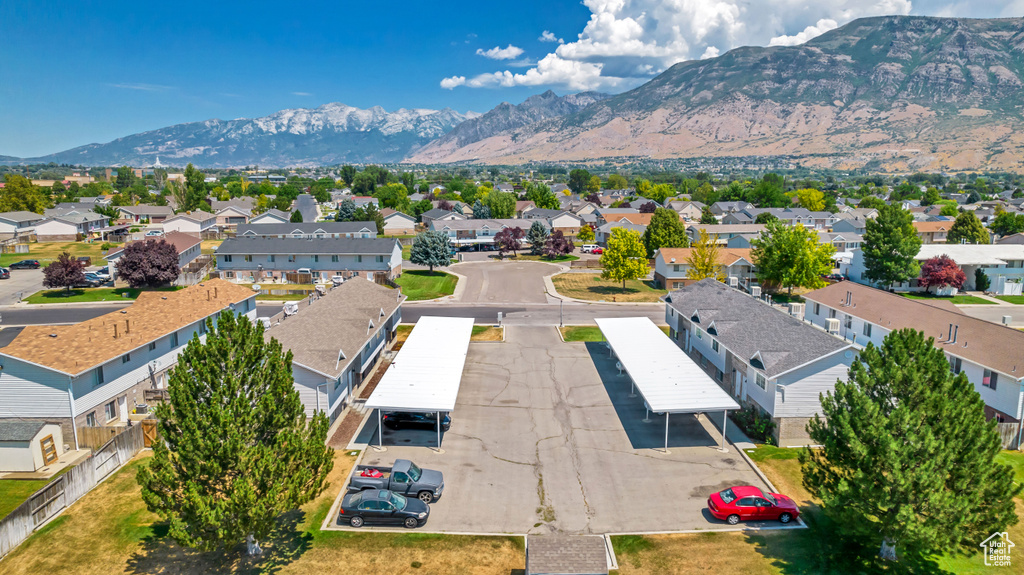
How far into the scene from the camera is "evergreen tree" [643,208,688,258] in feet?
286

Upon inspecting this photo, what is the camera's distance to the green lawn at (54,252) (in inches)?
3403

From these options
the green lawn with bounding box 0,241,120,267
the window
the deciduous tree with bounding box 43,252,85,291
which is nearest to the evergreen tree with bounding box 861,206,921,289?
the window

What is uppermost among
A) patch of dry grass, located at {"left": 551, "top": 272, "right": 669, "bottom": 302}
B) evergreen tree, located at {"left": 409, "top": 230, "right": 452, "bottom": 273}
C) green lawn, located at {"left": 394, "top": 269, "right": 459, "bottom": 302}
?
evergreen tree, located at {"left": 409, "top": 230, "right": 452, "bottom": 273}

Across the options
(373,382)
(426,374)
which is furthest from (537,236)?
(426,374)

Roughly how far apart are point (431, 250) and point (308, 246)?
16785 millimetres

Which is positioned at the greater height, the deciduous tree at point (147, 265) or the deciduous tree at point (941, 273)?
the deciduous tree at point (147, 265)

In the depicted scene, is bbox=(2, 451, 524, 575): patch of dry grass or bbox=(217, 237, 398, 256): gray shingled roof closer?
bbox=(2, 451, 524, 575): patch of dry grass

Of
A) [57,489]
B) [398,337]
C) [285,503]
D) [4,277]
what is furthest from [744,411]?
[4,277]

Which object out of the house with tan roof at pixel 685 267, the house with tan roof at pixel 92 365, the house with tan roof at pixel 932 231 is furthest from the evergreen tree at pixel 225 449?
the house with tan roof at pixel 932 231

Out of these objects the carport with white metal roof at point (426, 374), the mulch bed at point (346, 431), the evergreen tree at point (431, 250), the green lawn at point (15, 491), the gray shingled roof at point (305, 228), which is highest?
the gray shingled roof at point (305, 228)

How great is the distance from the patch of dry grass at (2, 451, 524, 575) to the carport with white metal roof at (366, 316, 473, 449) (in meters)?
7.47

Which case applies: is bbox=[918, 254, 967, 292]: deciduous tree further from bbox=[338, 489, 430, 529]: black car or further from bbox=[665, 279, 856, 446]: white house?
bbox=[338, 489, 430, 529]: black car

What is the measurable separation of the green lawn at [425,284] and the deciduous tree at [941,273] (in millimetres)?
57090

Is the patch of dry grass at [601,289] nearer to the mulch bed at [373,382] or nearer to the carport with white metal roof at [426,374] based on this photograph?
the carport with white metal roof at [426,374]
